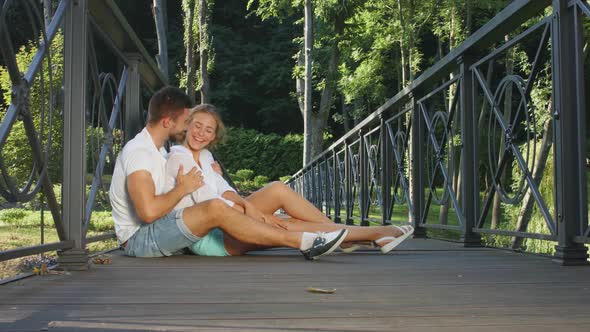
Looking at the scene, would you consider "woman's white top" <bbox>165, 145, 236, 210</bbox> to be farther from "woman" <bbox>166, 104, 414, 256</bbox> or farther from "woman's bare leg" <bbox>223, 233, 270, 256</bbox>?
"woman's bare leg" <bbox>223, 233, 270, 256</bbox>

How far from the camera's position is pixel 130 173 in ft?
9.79

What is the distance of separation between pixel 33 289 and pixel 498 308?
1231 millimetres

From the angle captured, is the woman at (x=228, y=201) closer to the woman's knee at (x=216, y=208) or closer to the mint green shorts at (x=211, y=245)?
the mint green shorts at (x=211, y=245)

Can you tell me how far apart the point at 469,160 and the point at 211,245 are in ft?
4.53

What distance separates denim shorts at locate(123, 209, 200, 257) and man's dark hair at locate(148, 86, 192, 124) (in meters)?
0.51

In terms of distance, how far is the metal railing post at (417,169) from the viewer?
14.9 feet

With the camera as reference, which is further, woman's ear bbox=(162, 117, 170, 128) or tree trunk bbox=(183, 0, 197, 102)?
tree trunk bbox=(183, 0, 197, 102)

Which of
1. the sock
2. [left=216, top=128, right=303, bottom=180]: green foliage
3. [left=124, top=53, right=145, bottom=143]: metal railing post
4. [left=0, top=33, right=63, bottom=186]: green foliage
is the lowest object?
the sock

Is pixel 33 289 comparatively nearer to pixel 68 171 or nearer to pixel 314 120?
pixel 68 171

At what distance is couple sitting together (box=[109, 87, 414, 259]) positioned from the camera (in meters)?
2.98

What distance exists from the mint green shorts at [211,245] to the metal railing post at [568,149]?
146 cm

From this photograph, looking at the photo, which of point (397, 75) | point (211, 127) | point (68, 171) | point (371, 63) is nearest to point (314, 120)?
point (371, 63)

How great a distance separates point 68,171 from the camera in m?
2.48

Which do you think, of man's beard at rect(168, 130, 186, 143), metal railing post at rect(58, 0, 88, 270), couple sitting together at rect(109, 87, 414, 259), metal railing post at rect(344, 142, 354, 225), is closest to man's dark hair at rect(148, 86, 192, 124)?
couple sitting together at rect(109, 87, 414, 259)
